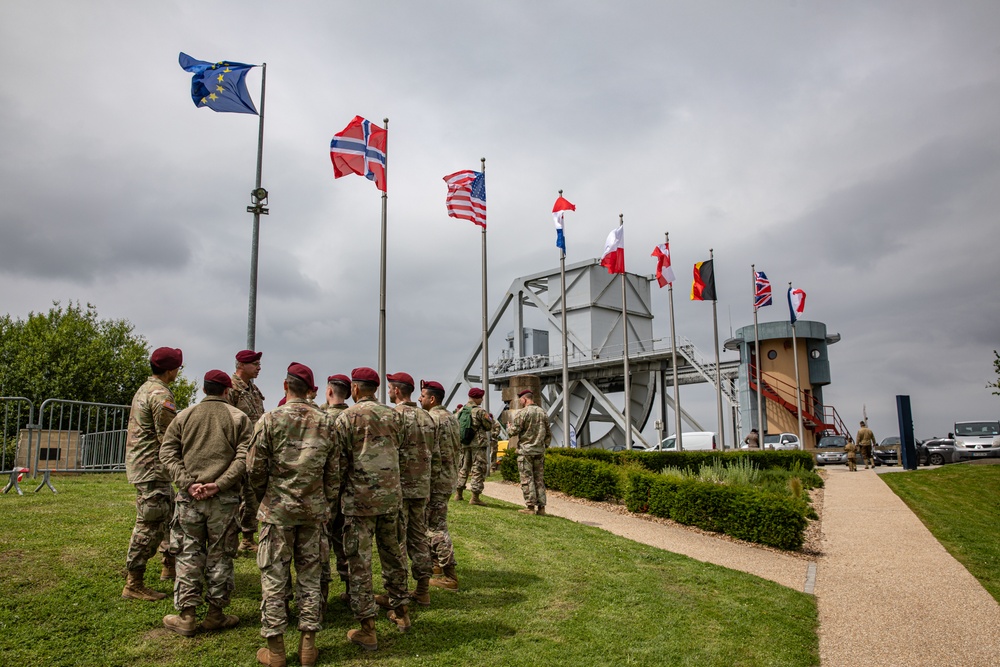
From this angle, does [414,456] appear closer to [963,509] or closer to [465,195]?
[963,509]

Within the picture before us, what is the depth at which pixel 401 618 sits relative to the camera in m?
5.95

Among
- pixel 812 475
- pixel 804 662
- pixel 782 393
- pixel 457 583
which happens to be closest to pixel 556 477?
pixel 812 475

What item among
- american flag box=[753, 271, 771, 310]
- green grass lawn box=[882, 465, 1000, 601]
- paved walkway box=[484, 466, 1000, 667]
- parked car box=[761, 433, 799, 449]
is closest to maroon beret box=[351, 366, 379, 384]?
paved walkway box=[484, 466, 1000, 667]

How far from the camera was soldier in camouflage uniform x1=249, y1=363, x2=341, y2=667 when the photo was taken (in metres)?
5.10

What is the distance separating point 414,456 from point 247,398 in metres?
2.13

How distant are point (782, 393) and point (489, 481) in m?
26.2

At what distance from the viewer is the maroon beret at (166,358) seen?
6129mm

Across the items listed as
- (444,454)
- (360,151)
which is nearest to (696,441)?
(360,151)

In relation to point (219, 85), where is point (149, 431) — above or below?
below

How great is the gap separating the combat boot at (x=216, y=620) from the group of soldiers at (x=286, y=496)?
0.01 m

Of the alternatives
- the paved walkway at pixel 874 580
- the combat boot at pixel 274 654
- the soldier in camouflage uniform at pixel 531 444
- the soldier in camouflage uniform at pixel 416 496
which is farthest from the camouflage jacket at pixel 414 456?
the soldier in camouflage uniform at pixel 531 444

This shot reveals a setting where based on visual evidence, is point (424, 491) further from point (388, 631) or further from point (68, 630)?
point (68, 630)

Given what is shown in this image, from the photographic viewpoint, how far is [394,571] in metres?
5.96

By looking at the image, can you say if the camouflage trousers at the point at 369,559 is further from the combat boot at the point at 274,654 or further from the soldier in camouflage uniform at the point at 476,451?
the soldier in camouflage uniform at the point at 476,451
